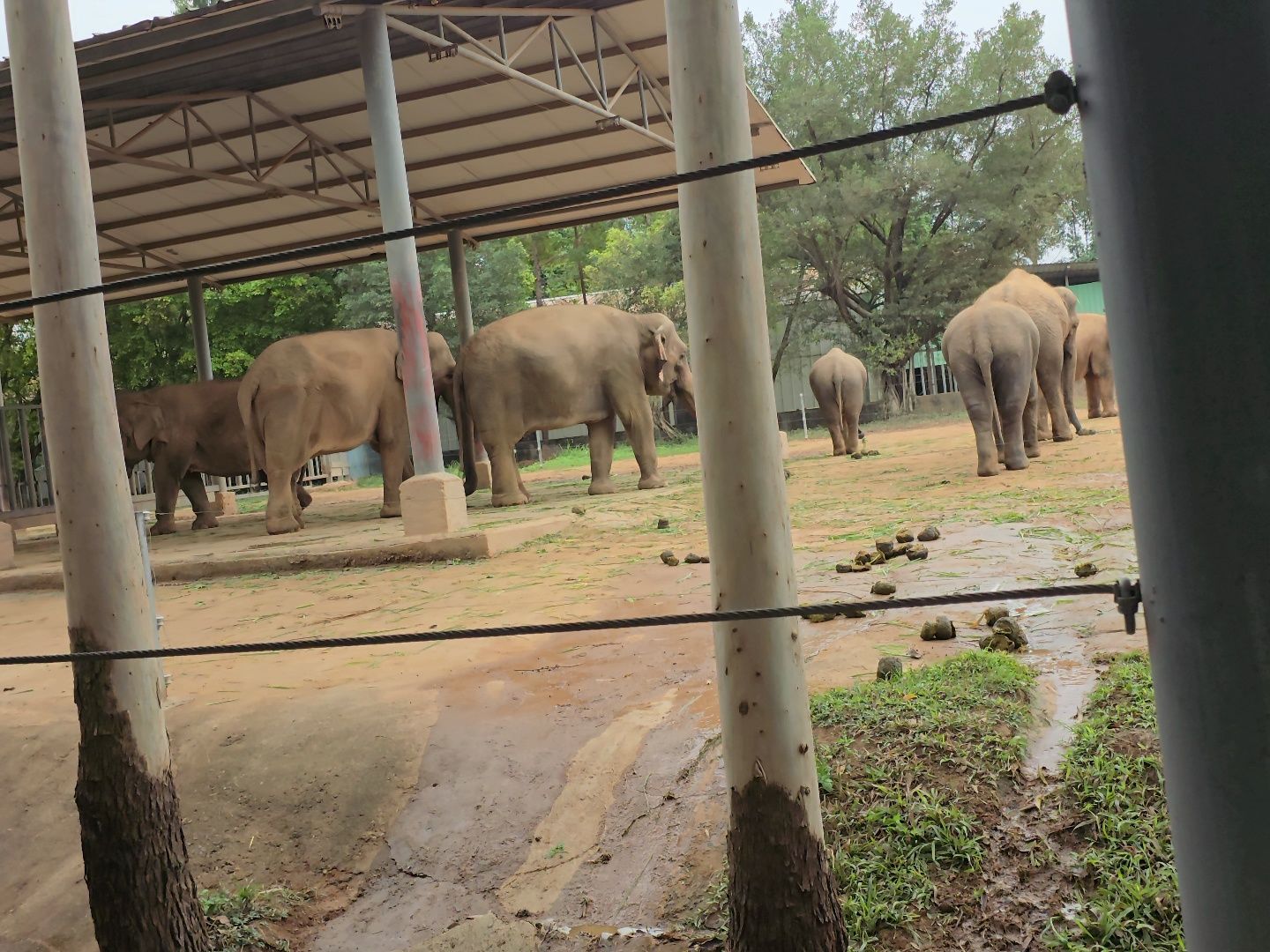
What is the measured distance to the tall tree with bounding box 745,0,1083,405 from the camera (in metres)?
22.4

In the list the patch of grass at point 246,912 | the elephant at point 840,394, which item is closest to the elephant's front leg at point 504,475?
the elephant at point 840,394

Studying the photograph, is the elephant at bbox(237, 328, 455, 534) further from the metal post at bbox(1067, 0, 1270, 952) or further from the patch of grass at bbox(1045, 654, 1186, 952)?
the metal post at bbox(1067, 0, 1270, 952)

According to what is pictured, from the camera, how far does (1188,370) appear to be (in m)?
1.05

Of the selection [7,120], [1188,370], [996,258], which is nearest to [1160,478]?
[1188,370]

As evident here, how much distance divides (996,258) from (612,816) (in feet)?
72.9

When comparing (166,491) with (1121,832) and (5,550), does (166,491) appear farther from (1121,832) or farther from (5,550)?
(1121,832)

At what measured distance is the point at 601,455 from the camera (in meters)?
11.2

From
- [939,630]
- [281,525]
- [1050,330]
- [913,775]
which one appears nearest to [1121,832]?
[913,775]

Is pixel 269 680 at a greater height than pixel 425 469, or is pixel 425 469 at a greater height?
pixel 425 469

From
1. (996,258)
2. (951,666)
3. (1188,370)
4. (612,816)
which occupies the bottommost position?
(612,816)

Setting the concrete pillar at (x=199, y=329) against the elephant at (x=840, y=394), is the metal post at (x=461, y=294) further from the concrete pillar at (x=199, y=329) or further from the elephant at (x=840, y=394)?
the elephant at (x=840, y=394)

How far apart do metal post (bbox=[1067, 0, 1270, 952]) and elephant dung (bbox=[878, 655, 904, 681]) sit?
2385 millimetres

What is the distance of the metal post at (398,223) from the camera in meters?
7.75

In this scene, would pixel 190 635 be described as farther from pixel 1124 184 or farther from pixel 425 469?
pixel 1124 184
